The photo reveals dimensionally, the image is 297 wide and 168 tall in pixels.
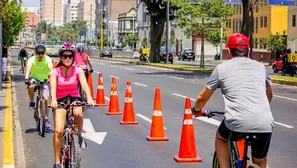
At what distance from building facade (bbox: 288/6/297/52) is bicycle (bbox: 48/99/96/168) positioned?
5779cm

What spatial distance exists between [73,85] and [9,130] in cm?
442

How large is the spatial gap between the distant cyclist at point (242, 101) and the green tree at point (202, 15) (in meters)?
36.3

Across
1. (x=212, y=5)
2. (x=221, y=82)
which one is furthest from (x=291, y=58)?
(x=221, y=82)

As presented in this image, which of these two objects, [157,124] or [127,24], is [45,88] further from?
[127,24]

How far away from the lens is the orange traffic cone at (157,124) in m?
11.0

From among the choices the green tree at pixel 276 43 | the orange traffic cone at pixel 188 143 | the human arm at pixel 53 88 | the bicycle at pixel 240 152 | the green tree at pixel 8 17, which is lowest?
the orange traffic cone at pixel 188 143

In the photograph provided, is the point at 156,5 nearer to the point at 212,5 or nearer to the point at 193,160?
the point at 212,5

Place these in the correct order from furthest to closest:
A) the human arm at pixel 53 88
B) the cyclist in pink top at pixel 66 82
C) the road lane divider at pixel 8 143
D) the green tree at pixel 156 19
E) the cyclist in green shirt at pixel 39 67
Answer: the green tree at pixel 156 19 → the cyclist in green shirt at pixel 39 67 → the road lane divider at pixel 8 143 → the cyclist in pink top at pixel 66 82 → the human arm at pixel 53 88

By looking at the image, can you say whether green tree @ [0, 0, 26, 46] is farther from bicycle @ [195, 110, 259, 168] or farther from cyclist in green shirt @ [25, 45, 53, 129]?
bicycle @ [195, 110, 259, 168]

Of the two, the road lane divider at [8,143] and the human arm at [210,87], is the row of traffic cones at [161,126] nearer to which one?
the road lane divider at [8,143]

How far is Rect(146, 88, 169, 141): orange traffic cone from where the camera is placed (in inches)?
434

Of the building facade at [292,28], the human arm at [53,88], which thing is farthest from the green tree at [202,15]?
the human arm at [53,88]

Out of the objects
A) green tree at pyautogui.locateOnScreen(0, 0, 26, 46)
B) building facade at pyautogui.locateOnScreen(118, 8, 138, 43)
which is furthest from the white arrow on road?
building facade at pyautogui.locateOnScreen(118, 8, 138, 43)

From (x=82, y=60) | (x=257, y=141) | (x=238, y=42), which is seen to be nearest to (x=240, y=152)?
(x=257, y=141)
